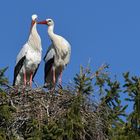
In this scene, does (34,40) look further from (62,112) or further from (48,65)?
(62,112)

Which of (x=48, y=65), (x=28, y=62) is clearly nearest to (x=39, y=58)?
(x=28, y=62)

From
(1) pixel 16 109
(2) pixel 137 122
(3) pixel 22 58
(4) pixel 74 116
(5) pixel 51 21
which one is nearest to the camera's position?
(2) pixel 137 122

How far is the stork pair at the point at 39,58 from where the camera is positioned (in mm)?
16203

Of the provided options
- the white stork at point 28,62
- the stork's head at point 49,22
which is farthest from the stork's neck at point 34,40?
the stork's head at point 49,22

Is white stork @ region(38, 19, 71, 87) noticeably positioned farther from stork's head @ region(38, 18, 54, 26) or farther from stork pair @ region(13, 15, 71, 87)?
stork's head @ region(38, 18, 54, 26)

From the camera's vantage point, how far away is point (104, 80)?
12.9 m

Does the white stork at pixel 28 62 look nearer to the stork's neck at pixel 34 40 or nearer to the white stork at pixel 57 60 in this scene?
the stork's neck at pixel 34 40

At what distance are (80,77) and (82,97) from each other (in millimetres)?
371

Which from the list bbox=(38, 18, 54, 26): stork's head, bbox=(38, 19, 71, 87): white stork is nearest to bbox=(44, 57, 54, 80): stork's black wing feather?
bbox=(38, 19, 71, 87): white stork

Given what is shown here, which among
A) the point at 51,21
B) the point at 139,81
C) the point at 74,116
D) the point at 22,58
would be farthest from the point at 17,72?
the point at 139,81

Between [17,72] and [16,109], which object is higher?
[17,72]

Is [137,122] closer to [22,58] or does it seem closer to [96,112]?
[96,112]

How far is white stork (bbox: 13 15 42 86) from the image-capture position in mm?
16172

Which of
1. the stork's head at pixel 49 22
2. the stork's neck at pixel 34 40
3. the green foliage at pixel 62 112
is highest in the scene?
the stork's head at pixel 49 22
